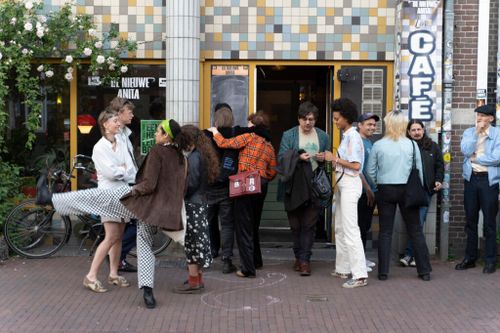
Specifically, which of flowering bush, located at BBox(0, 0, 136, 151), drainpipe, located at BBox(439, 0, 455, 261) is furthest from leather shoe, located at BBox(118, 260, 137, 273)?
drainpipe, located at BBox(439, 0, 455, 261)

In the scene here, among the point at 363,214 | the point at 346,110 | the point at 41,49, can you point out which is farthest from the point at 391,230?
the point at 41,49

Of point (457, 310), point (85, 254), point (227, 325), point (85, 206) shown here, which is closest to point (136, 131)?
point (85, 254)

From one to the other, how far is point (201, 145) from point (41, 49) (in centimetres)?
312

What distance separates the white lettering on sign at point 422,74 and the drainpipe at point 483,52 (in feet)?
2.10

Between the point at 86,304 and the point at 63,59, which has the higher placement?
the point at 63,59

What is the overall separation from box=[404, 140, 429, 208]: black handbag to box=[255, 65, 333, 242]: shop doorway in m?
2.28

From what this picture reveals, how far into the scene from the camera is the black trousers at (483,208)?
816 cm

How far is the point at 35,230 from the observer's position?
8812 millimetres

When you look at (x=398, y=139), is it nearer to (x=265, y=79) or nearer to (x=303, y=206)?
(x=303, y=206)

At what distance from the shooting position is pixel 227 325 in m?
6.18

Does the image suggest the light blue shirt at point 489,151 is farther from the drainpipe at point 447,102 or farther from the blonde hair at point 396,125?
the blonde hair at point 396,125

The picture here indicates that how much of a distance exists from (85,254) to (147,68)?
261cm

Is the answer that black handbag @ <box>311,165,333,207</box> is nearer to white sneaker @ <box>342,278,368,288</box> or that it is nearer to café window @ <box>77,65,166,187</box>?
white sneaker @ <box>342,278,368,288</box>

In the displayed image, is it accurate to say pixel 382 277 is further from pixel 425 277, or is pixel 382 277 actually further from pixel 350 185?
pixel 350 185
